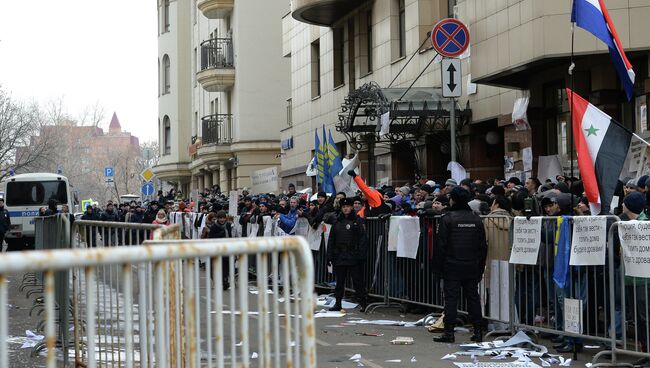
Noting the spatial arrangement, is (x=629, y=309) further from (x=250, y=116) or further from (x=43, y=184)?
(x=250, y=116)

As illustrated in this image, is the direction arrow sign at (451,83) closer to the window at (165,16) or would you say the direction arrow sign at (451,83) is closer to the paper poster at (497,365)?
the paper poster at (497,365)

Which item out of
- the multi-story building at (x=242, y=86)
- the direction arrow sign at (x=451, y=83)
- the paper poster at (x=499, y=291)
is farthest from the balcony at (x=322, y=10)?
the paper poster at (x=499, y=291)

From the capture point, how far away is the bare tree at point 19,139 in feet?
195

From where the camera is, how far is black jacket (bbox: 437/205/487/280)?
1216 centimetres

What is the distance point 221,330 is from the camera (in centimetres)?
434

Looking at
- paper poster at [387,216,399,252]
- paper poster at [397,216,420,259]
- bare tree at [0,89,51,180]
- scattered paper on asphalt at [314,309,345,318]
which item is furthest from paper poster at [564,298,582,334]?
bare tree at [0,89,51,180]

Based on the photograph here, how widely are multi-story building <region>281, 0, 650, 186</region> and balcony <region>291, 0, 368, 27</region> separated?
0.15 ft

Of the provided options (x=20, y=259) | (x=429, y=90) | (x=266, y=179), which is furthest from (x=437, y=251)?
(x=266, y=179)

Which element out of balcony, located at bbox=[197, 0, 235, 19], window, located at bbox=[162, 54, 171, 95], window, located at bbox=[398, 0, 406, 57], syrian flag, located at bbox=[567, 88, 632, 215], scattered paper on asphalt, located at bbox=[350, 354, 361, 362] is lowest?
scattered paper on asphalt, located at bbox=[350, 354, 361, 362]

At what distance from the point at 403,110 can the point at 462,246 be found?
1129 cm

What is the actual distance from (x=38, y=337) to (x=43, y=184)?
28.6 m

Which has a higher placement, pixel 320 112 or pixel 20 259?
pixel 320 112

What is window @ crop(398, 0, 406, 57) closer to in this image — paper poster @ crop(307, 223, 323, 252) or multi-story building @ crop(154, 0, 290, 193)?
paper poster @ crop(307, 223, 323, 252)

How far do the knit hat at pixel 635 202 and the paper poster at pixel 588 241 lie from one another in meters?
0.33
